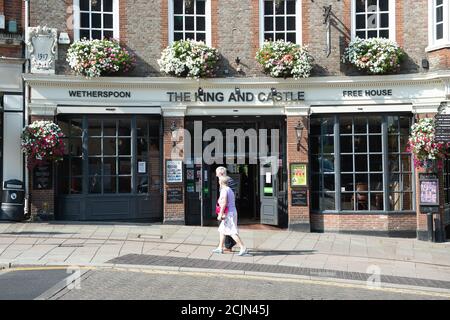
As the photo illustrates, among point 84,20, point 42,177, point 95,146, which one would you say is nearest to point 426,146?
point 95,146


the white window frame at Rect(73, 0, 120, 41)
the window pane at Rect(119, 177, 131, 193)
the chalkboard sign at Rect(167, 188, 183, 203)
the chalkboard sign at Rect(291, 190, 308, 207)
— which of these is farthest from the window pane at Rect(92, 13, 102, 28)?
the chalkboard sign at Rect(291, 190, 308, 207)

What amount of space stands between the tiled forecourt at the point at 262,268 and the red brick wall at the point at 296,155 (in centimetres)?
523

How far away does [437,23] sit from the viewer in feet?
51.4

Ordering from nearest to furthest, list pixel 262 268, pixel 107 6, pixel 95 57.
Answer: pixel 262 268 → pixel 95 57 → pixel 107 6

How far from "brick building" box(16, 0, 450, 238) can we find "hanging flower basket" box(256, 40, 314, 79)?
35cm

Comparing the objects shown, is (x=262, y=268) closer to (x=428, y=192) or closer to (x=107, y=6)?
(x=428, y=192)

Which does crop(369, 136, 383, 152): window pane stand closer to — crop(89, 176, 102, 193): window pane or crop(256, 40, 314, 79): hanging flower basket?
crop(256, 40, 314, 79): hanging flower basket

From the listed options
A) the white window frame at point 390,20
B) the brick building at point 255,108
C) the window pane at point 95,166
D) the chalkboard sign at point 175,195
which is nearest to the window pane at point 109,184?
the brick building at point 255,108

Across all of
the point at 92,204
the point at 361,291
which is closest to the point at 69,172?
the point at 92,204

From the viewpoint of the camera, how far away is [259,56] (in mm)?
15641

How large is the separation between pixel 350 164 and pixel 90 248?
7826mm

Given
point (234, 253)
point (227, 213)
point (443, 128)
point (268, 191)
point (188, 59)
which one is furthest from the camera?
point (268, 191)

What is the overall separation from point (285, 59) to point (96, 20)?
17.7 ft

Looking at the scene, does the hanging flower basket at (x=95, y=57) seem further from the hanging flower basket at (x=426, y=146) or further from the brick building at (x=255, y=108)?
the hanging flower basket at (x=426, y=146)
